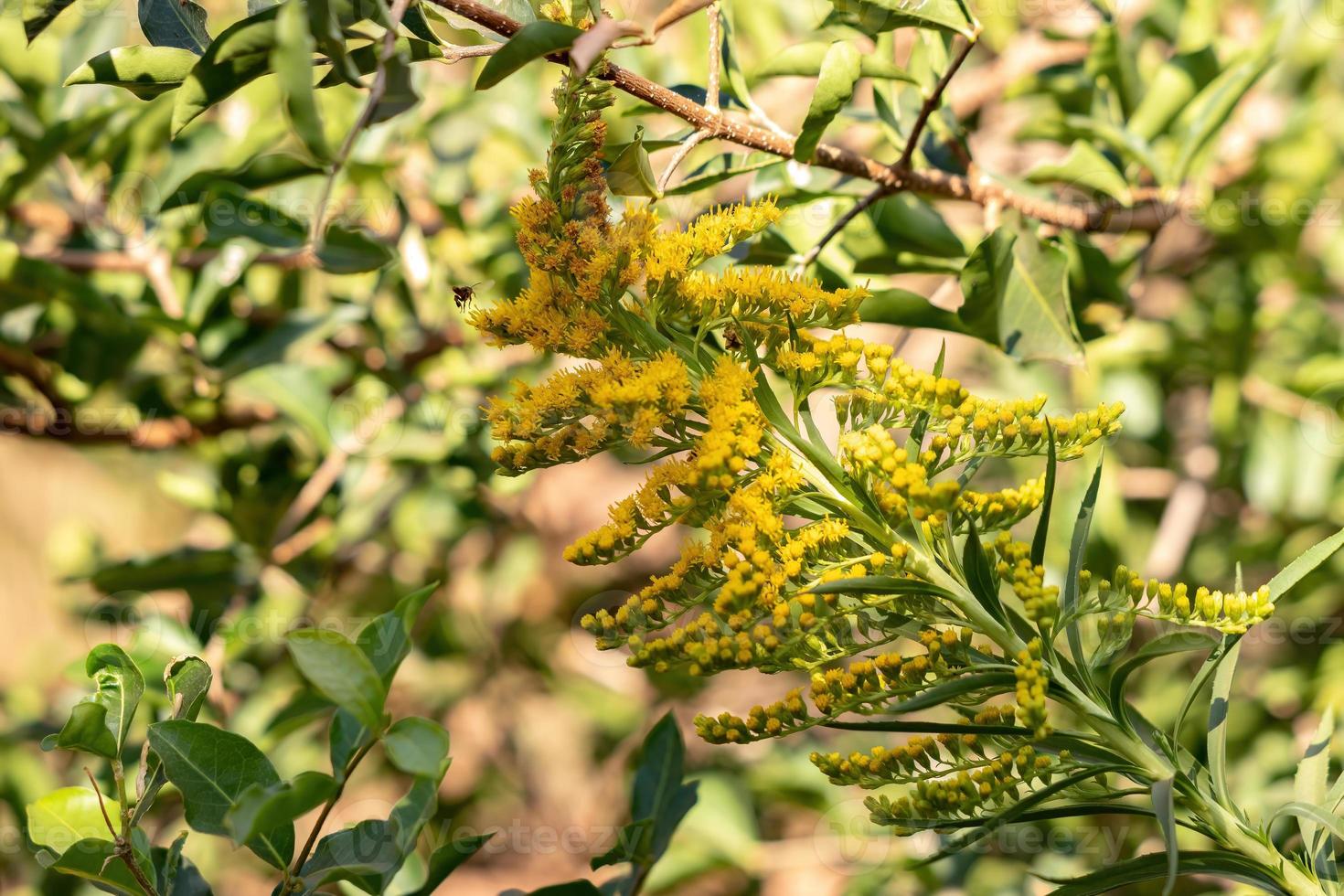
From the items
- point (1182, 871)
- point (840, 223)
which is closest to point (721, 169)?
point (840, 223)

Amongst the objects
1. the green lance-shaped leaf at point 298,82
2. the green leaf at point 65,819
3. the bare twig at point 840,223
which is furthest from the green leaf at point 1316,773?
the green leaf at point 65,819

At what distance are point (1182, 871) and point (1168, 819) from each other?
145mm

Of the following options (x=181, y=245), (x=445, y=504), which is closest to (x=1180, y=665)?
(x=445, y=504)

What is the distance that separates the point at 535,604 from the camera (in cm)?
266

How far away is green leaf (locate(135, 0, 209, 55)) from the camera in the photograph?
0.75m

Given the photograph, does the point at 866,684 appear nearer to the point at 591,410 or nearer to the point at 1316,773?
the point at 591,410

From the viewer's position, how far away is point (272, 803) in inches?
24.4

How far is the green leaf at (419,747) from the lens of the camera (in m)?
0.60

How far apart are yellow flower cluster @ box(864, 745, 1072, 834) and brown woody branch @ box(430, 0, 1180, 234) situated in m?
0.53

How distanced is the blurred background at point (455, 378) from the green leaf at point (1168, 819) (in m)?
0.68

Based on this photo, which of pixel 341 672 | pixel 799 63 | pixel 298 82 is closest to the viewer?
pixel 298 82

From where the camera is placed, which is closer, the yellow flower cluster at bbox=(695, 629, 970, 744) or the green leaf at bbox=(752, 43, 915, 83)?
the yellow flower cluster at bbox=(695, 629, 970, 744)

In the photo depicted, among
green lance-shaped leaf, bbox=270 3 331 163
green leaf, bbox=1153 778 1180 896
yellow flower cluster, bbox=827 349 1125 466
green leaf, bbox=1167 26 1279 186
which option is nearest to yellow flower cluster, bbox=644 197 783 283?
yellow flower cluster, bbox=827 349 1125 466

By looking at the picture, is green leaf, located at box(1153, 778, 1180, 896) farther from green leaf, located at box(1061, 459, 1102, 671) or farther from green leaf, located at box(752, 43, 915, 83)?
green leaf, located at box(752, 43, 915, 83)
